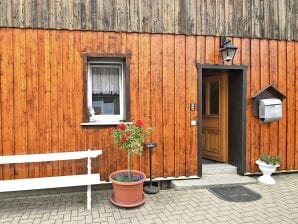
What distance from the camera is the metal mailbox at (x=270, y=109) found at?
235 inches

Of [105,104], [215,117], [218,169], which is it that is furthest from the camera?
[215,117]

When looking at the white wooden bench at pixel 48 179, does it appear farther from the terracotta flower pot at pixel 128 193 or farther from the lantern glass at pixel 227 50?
the lantern glass at pixel 227 50

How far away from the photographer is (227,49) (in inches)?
224

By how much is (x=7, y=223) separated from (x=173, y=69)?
404 centimetres

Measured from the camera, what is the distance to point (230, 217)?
4.24m

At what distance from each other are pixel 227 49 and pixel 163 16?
1.51 meters

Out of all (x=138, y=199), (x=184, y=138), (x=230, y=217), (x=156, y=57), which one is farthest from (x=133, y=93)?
(x=230, y=217)

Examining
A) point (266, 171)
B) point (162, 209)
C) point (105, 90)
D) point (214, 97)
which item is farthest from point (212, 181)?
point (105, 90)

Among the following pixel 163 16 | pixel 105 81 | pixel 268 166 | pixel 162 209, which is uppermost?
pixel 163 16

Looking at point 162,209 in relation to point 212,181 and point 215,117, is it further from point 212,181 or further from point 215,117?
point 215,117

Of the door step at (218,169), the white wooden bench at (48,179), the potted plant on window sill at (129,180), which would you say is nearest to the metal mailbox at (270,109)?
the door step at (218,169)

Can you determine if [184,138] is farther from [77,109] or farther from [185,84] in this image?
[77,109]

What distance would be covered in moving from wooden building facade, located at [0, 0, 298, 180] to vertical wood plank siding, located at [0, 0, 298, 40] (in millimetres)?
20

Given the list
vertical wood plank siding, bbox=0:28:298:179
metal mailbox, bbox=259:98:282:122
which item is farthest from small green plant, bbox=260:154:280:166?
metal mailbox, bbox=259:98:282:122
